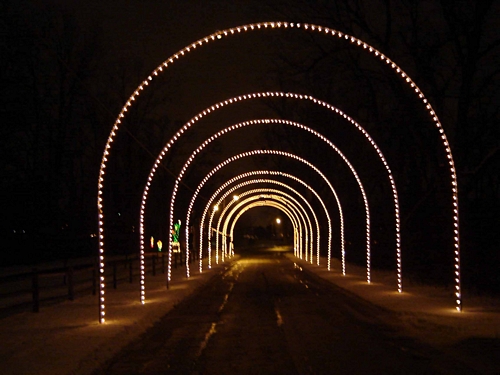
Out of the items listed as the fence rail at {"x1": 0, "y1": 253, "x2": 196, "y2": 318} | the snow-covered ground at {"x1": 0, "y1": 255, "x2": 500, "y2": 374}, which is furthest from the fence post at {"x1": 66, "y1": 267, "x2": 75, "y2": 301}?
the snow-covered ground at {"x1": 0, "y1": 255, "x2": 500, "y2": 374}

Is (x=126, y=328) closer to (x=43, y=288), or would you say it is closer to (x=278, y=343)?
(x=278, y=343)

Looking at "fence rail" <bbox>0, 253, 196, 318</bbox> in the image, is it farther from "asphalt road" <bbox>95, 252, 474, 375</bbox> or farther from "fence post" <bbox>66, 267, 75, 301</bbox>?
"asphalt road" <bbox>95, 252, 474, 375</bbox>

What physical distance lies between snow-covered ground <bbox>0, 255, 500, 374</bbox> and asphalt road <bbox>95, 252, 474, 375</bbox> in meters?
0.36

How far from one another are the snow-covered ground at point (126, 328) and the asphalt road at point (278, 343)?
357mm

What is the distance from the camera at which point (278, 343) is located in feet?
42.4

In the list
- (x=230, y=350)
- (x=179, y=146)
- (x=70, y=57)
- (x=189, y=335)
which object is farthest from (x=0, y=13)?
(x=179, y=146)

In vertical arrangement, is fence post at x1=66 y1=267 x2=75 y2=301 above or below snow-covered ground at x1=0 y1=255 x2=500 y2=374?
above

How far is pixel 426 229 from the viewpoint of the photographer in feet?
94.3

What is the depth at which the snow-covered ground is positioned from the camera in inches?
426

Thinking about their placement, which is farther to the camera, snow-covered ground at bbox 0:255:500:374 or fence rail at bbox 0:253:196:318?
fence rail at bbox 0:253:196:318

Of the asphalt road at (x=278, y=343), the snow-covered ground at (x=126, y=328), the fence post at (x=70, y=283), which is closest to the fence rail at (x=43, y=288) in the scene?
the fence post at (x=70, y=283)

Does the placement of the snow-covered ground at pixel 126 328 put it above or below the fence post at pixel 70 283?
below

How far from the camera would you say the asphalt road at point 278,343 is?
10500 millimetres

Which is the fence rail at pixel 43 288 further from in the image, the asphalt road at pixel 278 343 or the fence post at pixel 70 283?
the asphalt road at pixel 278 343
